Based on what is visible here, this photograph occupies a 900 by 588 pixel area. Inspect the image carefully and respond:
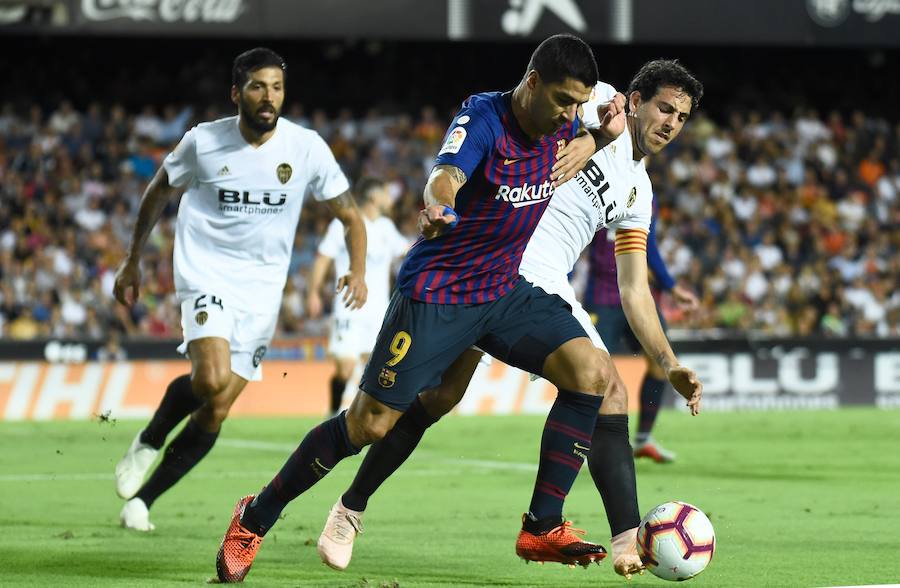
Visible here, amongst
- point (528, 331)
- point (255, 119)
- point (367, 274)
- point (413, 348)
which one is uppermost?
point (367, 274)

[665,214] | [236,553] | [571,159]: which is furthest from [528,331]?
[665,214]

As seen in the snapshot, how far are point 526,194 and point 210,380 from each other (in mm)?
2362

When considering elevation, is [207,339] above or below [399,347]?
above

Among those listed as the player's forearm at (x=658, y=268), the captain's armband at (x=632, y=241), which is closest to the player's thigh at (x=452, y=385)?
the captain's armband at (x=632, y=241)

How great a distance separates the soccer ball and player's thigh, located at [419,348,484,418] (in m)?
1.05

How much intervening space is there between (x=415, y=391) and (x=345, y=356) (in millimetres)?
8446

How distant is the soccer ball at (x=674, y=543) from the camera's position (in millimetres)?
5457

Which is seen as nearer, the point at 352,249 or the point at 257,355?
the point at 352,249

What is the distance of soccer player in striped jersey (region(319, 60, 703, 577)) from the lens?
19.3 ft

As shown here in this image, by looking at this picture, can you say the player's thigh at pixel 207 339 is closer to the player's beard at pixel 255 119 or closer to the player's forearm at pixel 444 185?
the player's beard at pixel 255 119

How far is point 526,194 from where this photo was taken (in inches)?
221

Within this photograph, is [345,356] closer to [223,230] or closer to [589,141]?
[223,230]

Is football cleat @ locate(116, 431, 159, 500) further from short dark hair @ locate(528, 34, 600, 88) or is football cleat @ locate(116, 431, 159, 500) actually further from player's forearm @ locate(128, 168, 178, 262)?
short dark hair @ locate(528, 34, 600, 88)

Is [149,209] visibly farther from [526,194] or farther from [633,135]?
[633,135]
